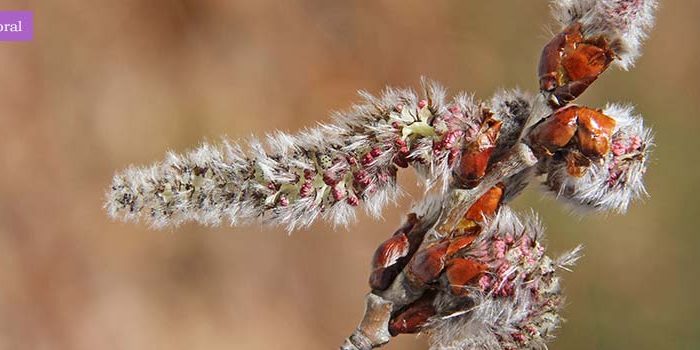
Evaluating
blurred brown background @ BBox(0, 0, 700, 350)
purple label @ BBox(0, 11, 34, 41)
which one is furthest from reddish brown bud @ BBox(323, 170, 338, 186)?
purple label @ BBox(0, 11, 34, 41)

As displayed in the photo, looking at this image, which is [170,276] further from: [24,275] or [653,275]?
[653,275]

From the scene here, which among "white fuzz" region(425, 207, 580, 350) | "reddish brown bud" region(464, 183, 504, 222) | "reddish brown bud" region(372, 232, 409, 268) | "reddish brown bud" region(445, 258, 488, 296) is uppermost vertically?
"reddish brown bud" region(372, 232, 409, 268)

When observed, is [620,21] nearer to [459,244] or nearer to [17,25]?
[459,244]

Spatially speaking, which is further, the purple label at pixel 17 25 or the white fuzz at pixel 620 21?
the purple label at pixel 17 25

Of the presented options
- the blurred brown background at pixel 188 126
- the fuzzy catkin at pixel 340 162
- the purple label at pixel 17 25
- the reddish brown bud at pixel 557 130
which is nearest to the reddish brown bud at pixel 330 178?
the fuzzy catkin at pixel 340 162

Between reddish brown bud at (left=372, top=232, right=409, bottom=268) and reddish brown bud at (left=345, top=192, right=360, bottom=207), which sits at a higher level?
reddish brown bud at (left=345, top=192, right=360, bottom=207)

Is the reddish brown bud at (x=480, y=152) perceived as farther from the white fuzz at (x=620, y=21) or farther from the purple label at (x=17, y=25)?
the purple label at (x=17, y=25)

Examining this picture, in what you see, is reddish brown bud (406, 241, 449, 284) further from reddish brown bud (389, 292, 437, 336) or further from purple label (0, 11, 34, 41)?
purple label (0, 11, 34, 41)
